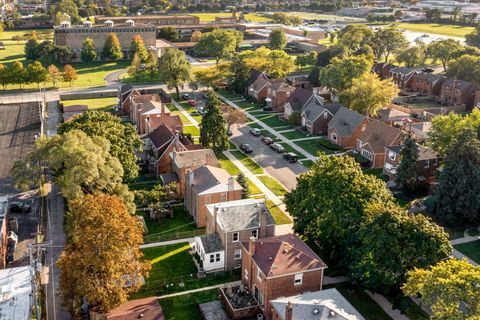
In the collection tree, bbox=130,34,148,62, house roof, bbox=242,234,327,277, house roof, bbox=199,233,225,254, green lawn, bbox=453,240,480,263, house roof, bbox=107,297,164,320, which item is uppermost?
tree, bbox=130,34,148,62

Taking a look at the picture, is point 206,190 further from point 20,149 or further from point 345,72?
point 345,72

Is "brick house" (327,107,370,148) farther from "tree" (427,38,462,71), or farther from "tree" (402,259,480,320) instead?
"tree" (427,38,462,71)

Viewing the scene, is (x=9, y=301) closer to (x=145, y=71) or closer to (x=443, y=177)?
(x=443, y=177)

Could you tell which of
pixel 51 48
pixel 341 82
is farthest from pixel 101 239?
pixel 51 48

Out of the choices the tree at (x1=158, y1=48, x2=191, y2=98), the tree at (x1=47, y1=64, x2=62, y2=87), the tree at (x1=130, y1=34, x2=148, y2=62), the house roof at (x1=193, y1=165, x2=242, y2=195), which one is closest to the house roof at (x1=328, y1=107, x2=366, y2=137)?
the house roof at (x1=193, y1=165, x2=242, y2=195)

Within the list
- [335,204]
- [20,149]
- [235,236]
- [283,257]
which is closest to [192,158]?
[235,236]

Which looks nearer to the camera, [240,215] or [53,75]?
[240,215]

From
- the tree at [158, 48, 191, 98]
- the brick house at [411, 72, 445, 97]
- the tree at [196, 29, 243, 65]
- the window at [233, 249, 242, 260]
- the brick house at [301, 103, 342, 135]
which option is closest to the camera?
the window at [233, 249, 242, 260]
